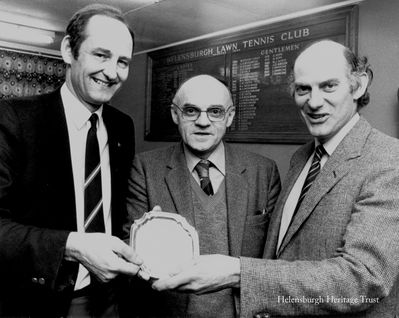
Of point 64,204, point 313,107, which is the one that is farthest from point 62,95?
point 313,107

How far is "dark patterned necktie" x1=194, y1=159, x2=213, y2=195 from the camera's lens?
1929 millimetres

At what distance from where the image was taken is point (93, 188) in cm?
166

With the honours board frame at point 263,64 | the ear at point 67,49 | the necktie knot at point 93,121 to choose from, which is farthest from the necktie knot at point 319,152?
the honours board frame at point 263,64

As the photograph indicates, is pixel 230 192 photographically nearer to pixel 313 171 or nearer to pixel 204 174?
pixel 204 174

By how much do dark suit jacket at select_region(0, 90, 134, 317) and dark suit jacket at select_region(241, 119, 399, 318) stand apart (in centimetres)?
65

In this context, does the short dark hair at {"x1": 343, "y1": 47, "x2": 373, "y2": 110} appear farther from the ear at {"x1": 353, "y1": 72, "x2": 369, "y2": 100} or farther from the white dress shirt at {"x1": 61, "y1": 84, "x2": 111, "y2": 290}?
the white dress shirt at {"x1": 61, "y1": 84, "x2": 111, "y2": 290}

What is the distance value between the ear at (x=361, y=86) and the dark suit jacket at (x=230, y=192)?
21.7 inches

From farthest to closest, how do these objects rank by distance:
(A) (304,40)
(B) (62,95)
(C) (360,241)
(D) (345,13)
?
1. (A) (304,40)
2. (D) (345,13)
3. (B) (62,95)
4. (C) (360,241)

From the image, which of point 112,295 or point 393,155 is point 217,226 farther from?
point 393,155

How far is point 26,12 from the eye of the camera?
12.9ft

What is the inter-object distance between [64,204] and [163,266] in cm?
45

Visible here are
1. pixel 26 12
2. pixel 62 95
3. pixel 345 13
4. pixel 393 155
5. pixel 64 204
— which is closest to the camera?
pixel 393 155

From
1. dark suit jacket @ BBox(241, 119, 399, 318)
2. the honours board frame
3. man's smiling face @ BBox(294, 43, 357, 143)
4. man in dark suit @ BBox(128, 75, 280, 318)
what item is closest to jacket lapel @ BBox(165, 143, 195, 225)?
man in dark suit @ BBox(128, 75, 280, 318)

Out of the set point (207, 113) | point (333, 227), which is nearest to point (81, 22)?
point (207, 113)
